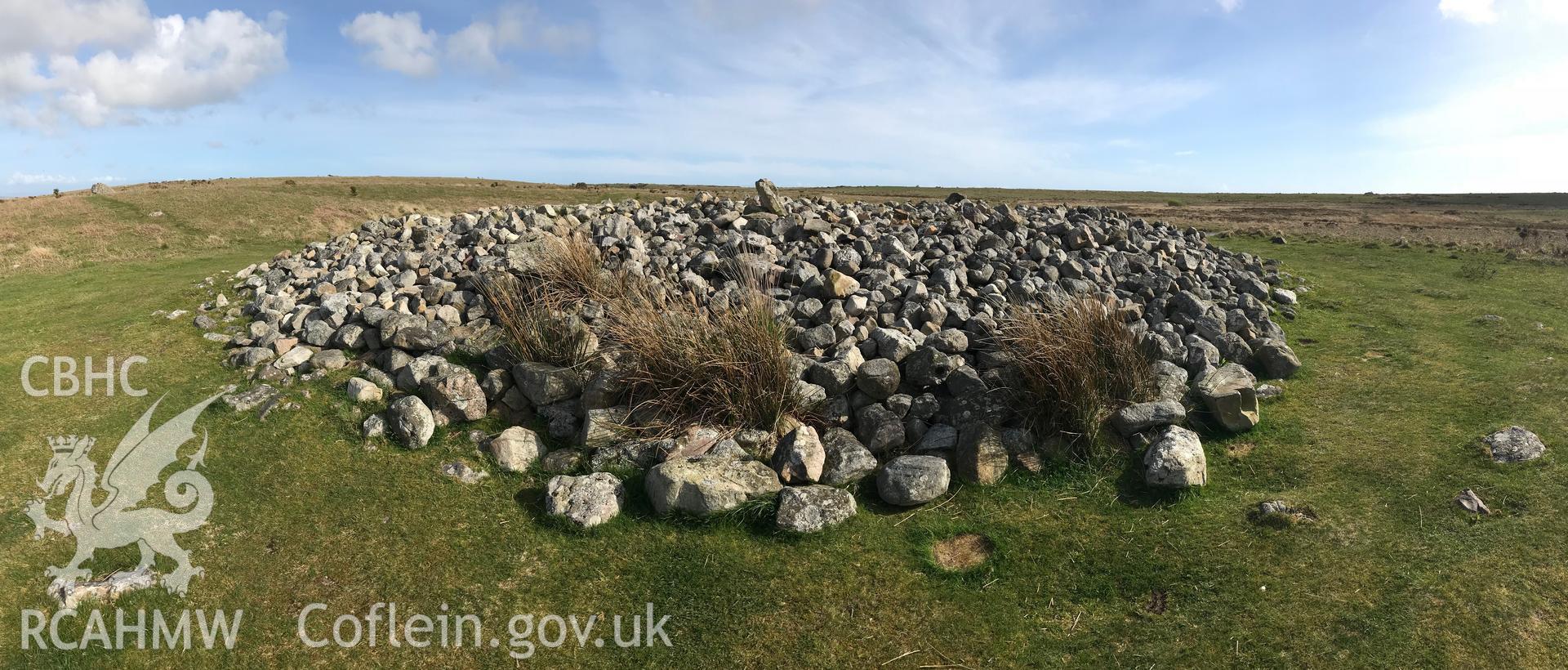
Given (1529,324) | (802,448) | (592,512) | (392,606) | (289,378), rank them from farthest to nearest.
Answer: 1. (1529,324)
2. (289,378)
3. (802,448)
4. (592,512)
5. (392,606)

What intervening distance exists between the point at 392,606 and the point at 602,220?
8819 mm

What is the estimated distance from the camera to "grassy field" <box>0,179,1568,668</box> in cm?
404

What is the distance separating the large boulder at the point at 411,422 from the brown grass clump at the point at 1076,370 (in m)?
5.39

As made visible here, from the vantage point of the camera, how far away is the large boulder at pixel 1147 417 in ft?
20.2

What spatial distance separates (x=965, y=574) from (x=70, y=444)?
307 inches

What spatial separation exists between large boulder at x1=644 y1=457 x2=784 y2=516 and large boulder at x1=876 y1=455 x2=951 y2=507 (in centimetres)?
83

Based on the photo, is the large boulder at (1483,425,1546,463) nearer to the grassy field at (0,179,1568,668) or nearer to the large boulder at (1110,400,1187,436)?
the grassy field at (0,179,1568,668)

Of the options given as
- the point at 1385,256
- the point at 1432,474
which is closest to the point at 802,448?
the point at 1432,474

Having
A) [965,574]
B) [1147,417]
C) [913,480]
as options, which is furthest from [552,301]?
[1147,417]

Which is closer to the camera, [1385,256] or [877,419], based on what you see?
[877,419]

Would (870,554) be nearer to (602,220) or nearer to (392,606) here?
(392,606)

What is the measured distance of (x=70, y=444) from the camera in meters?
6.38

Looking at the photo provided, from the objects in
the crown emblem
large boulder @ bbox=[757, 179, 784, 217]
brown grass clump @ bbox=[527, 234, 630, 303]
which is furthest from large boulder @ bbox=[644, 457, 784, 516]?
large boulder @ bbox=[757, 179, 784, 217]

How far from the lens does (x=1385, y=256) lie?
55.1 feet
